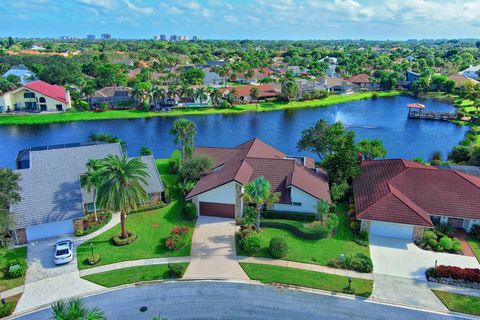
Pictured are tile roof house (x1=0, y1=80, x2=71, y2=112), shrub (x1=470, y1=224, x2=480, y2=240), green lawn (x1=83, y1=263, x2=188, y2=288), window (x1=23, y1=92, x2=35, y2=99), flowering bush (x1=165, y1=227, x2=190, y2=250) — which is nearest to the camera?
green lawn (x1=83, y1=263, x2=188, y2=288)

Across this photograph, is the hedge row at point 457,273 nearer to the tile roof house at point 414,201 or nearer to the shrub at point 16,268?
the tile roof house at point 414,201

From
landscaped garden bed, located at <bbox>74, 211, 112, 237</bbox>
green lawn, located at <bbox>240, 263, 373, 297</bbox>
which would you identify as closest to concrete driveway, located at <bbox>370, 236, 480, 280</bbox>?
green lawn, located at <bbox>240, 263, 373, 297</bbox>

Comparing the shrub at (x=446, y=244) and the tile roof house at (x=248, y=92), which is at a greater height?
the tile roof house at (x=248, y=92)

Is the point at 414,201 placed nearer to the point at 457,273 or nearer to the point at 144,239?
the point at 457,273

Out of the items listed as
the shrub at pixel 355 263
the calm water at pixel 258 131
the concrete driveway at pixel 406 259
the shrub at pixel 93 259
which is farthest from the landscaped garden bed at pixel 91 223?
the calm water at pixel 258 131

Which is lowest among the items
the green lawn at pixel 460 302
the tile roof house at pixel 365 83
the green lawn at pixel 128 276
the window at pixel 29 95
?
the green lawn at pixel 460 302

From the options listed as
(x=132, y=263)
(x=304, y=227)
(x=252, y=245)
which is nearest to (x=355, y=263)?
(x=304, y=227)

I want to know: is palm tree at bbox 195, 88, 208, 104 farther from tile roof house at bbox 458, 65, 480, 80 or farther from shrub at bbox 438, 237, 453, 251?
tile roof house at bbox 458, 65, 480, 80
